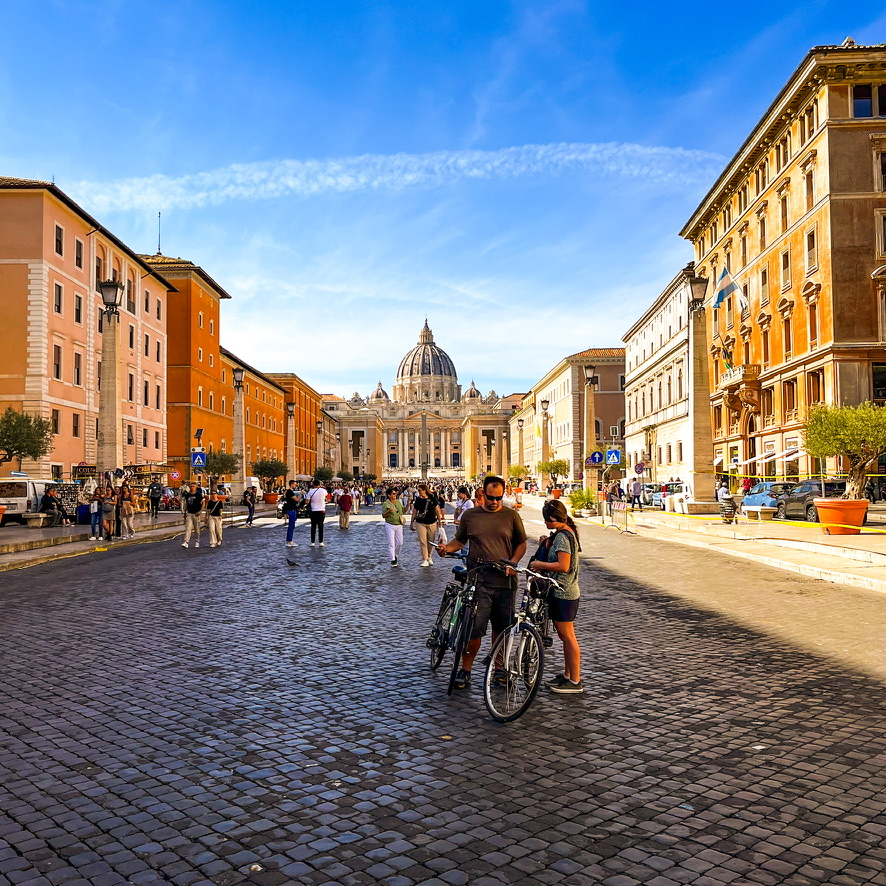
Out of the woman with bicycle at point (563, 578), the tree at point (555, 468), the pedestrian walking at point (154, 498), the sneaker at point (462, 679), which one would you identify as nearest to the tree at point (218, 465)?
the pedestrian walking at point (154, 498)

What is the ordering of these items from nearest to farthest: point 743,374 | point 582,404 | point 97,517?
point 97,517 < point 743,374 < point 582,404

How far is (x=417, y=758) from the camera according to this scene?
16.1ft

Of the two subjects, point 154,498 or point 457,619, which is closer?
point 457,619

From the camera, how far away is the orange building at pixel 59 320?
36938mm

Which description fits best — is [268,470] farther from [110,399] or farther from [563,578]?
[563,578]

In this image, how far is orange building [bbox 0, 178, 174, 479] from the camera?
1454 inches

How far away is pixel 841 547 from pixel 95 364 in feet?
121

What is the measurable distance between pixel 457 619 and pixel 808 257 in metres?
37.5

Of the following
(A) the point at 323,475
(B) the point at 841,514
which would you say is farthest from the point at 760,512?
(A) the point at 323,475

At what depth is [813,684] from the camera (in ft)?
22.0

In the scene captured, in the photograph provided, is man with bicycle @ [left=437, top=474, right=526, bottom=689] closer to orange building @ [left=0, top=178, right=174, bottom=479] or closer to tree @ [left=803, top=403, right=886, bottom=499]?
tree @ [left=803, top=403, right=886, bottom=499]

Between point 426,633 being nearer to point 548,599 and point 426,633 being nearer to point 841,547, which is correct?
point 548,599

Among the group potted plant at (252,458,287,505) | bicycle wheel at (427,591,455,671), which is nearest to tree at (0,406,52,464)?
bicycle wheel at (427,591,455,671)

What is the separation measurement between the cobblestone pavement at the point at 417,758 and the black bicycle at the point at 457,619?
276 millimetres
